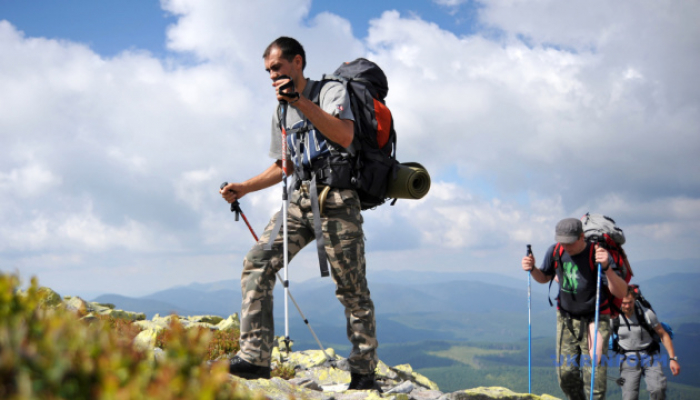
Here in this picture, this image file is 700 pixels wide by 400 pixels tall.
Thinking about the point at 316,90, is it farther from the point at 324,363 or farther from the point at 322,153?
the point at 324,363

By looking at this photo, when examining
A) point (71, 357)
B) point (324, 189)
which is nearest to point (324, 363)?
point (324, 189)

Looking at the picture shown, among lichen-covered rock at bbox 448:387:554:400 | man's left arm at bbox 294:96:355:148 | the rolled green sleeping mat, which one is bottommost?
lichen-covered rock at bbox 448:387:554:400

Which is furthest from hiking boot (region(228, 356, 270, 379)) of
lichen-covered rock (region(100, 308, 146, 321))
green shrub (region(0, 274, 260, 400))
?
lichen-covered rock (region(100, 308, 146, 321))

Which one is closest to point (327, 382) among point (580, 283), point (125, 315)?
point (580, 283)

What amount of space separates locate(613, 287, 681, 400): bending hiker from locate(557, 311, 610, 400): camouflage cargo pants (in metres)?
1.73

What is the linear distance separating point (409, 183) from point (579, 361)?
5.66 meters

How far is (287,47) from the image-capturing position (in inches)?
222

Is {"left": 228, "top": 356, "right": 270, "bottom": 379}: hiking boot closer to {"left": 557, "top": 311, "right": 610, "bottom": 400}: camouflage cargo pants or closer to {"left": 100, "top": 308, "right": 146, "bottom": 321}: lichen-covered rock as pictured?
{"left": 557, "top": 311, "right": 610, "bottom": 400}: camouflage cargo pants

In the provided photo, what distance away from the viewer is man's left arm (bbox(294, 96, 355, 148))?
200 inches

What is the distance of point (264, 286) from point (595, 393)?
6704 millimetres

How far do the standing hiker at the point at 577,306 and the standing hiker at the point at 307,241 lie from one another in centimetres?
483

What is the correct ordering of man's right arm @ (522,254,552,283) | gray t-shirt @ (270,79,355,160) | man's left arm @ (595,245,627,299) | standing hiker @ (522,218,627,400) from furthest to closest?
man's right arm @ (522,254,552,283) → standing hiker @ (522,218,627,400) → man's left arm @ (595,245,627,299) → gray t-shirt @ (270,79,355,160)

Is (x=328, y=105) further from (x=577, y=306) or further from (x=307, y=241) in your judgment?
(x=577, y=306)

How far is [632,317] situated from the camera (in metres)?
11.1
